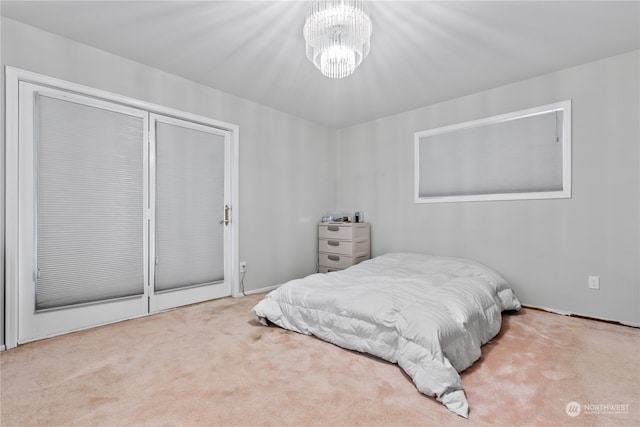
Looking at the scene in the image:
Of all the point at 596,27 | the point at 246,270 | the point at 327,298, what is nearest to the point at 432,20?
the point at 596,27

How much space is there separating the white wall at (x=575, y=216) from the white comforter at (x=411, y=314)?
1.52 ft

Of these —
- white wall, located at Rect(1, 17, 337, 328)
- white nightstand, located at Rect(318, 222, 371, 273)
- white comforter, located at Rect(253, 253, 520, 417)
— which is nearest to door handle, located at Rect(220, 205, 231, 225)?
white wall, located at Rect(1, 17, 337, 328)

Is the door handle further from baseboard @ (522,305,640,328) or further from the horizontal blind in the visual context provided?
baseboard @ (522,305,640,328)

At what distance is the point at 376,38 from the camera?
2.27 meters

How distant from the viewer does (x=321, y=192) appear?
4430mm

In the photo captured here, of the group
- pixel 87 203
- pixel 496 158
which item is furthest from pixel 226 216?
pixel 496 158

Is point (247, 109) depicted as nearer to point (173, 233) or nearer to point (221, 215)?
point (221, 215)

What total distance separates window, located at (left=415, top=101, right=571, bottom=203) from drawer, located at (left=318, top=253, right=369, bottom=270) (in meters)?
1.08

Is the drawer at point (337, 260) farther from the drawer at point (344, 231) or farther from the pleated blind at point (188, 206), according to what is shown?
the pleated blind at point (188, 206)

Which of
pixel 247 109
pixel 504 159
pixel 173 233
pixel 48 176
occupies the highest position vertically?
pixel 247 109

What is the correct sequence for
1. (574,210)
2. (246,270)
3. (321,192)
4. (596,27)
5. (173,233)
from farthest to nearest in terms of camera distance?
1. (321,192)
2. (246,270)
3. (173,233)
4. (574,210)
5. (596,27)

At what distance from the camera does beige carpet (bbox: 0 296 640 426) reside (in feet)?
4.45

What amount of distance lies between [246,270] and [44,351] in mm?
1798

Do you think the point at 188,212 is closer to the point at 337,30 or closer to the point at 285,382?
the point at 285,382
